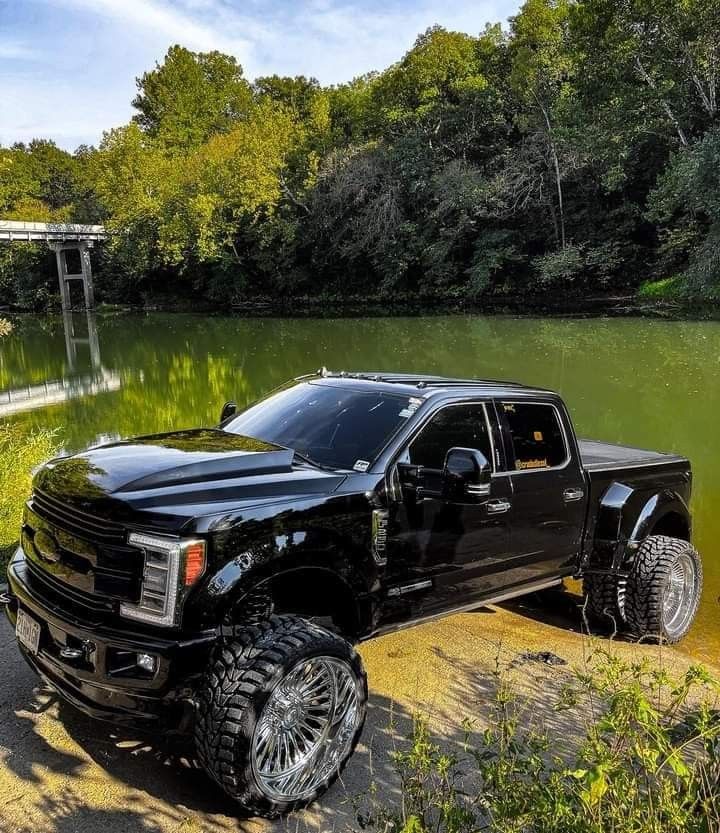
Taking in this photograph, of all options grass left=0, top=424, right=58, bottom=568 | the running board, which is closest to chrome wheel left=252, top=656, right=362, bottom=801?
the running board

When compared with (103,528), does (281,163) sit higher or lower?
higher

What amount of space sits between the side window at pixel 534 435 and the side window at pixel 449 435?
0.27m

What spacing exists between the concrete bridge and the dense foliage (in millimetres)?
2033

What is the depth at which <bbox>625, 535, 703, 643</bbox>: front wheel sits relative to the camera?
18.0 ft

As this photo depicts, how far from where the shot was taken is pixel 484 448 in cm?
459

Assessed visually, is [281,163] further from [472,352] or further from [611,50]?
[472,352]

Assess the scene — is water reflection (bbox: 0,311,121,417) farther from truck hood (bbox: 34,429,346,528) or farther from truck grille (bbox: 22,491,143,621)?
truck grille (bbox: 22,491,143,621)

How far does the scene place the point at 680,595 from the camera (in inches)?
229

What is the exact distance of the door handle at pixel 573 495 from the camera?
4957 millimetres

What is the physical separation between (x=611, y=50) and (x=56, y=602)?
114 feet

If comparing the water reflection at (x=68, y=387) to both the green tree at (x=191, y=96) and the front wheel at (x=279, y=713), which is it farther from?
the green tree at (x=191, y=96)

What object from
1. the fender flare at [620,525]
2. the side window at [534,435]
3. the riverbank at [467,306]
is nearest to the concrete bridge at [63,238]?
the riverbank at [467,306]

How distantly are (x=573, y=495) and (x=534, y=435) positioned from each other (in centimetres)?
52

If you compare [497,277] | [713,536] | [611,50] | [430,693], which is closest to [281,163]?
[497,277]
